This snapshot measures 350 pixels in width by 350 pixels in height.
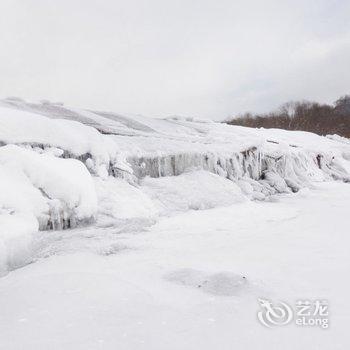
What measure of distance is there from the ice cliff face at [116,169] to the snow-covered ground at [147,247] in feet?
0.08

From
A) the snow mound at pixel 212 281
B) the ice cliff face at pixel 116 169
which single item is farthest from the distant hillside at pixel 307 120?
the snow mound at pixel 212 281

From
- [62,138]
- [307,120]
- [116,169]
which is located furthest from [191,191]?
[307,120]

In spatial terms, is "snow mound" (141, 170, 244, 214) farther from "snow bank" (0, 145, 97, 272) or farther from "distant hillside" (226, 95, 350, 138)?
"distant hillside" (226, 95, 350, 138)

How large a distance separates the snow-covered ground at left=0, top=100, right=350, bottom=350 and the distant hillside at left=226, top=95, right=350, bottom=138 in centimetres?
2626

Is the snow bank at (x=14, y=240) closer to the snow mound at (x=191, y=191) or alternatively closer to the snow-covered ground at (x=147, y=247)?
the snow-covered ground at (x=147, y=247)

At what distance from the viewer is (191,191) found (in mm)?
7738

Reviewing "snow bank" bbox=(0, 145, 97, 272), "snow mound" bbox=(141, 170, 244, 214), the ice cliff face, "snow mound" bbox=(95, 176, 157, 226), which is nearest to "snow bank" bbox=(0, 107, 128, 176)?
the ice cliff face

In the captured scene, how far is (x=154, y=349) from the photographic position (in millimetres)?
2270

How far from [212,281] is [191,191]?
15.1 feet

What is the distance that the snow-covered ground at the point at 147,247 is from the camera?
248 cm

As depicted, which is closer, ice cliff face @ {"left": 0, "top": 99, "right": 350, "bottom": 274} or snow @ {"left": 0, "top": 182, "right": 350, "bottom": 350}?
snow @ {"left": 0, "top": 182, "right": 350, "bottom": 350}

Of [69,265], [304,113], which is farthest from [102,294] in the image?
[304,113]

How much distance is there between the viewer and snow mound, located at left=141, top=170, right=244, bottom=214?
280 inches

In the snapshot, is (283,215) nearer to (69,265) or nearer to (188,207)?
(188,207)
